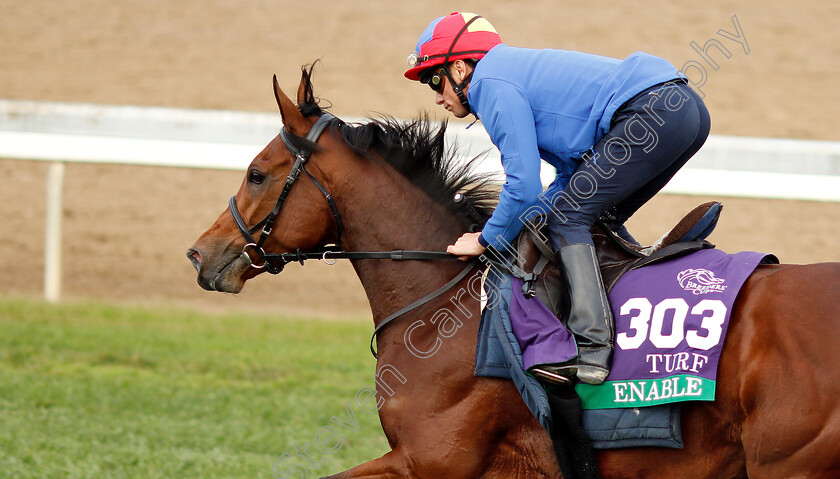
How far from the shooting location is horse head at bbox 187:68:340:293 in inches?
141

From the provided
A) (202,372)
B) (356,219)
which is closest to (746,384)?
(356,219)

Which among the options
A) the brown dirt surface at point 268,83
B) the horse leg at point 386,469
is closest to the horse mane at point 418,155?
the horse leg at point 386,469

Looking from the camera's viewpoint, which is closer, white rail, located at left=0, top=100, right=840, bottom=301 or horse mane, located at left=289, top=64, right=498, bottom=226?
horse mane, located at left=289, top=64, right=498, bottom=226

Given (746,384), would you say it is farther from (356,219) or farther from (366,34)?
(366,34)

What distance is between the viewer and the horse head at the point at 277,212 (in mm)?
3594

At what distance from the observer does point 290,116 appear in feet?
11.9

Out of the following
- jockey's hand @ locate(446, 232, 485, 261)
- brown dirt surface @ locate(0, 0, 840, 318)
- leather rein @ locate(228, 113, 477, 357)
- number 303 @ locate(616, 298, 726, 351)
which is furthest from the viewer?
brown dirt surface @ locate(0, 0, 840, 318)

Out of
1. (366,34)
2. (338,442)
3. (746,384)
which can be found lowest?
(746,384)

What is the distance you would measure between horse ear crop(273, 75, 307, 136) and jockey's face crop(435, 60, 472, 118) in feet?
1.90

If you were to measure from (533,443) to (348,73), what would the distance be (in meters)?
11.0

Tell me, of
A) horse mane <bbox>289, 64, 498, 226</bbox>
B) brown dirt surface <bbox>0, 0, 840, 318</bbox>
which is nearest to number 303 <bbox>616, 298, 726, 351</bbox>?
horse mane <bbox>289, 64, 498, 226</bbox>

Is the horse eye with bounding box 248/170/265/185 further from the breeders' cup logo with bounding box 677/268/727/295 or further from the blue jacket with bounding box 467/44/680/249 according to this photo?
the breeders' cup logo with bounding box 677/268/727/295

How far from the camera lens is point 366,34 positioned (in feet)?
49.6

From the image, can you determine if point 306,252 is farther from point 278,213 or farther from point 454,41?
point 454,41
